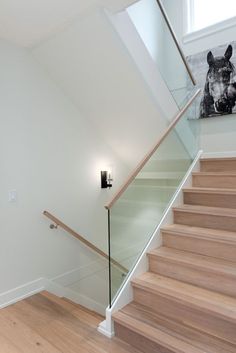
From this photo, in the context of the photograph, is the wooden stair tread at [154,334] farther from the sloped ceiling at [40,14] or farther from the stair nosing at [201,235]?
the sloped ceiling at [40,14]

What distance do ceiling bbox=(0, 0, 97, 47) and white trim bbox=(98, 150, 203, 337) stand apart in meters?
2.16

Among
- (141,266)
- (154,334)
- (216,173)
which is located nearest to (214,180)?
(216,173)

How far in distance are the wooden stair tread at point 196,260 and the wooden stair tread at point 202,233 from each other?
0.18 metres

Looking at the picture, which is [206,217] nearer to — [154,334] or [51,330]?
[154,334]

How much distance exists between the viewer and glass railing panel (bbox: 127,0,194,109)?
302cm

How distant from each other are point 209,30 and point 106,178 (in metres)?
2.90

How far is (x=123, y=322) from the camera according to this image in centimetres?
217

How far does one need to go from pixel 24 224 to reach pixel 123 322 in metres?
1.57

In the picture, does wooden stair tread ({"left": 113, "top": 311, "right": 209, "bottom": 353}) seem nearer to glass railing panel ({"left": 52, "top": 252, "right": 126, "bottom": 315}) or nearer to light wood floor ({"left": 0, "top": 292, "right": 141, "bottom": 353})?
light wood floor ({"left": 0, "top": 292, "right": 141, "bottom": 353})

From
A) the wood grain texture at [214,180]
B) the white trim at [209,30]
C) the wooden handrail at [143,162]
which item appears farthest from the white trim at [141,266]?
the white trim at [209,30]

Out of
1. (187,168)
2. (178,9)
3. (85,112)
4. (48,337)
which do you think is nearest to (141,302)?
(48,337)

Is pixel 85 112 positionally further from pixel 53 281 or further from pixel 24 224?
pixel 53 281

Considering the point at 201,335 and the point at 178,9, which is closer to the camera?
the point at 201,335

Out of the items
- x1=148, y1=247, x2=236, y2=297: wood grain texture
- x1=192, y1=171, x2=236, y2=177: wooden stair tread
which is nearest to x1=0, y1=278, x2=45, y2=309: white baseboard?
x1=148, y1=247, x2=236, y2=297: wood grain texture
